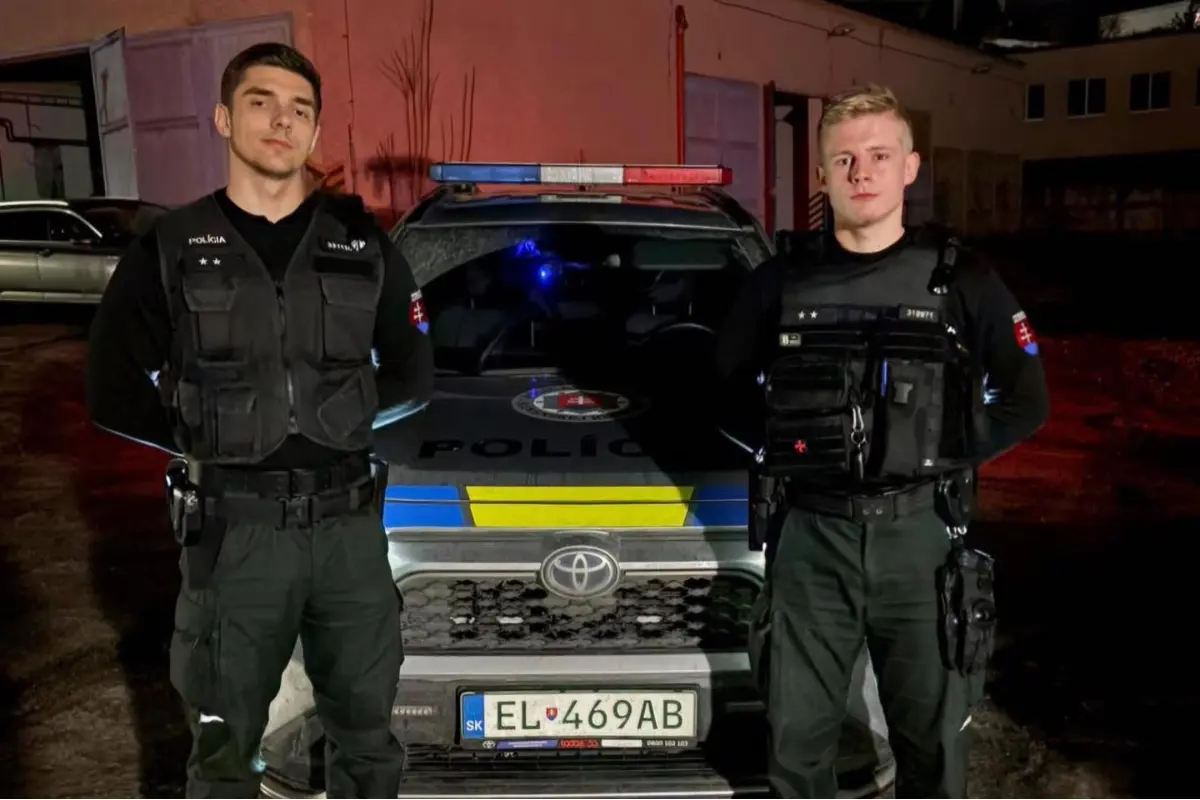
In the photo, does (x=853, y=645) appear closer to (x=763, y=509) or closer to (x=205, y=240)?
(x=763, y=509)

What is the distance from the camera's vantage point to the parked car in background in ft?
31.5

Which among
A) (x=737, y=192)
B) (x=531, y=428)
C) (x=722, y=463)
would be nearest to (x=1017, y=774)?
(x=722, y=463)

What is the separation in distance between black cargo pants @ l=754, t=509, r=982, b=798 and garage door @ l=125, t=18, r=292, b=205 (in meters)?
8.15

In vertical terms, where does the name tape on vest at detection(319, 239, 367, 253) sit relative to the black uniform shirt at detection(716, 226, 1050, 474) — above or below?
above

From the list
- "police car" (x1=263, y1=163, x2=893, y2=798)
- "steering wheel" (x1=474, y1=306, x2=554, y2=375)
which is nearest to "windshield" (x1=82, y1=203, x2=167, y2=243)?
"steering wheel" (x1=474, y1=306, x2=554, y2=375)

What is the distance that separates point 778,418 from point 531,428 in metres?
0.73

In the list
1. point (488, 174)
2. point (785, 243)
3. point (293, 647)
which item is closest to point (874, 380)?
point (785, 243)

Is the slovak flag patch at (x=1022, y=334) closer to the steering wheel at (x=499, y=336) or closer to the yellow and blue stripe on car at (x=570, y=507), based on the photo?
the yellow and blue stripe on car at (x=570, y=507)

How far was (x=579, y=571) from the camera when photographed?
88.7 inches

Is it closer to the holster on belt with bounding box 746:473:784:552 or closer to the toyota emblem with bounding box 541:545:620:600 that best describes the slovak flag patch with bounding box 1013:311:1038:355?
the holster on belt with bounding box 746:473:784:552

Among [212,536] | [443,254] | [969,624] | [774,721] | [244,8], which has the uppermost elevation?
[244,8]

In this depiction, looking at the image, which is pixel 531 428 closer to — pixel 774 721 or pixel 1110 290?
pixel 774 721

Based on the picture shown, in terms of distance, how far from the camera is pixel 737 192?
14.4 meters

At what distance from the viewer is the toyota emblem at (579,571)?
225cm
